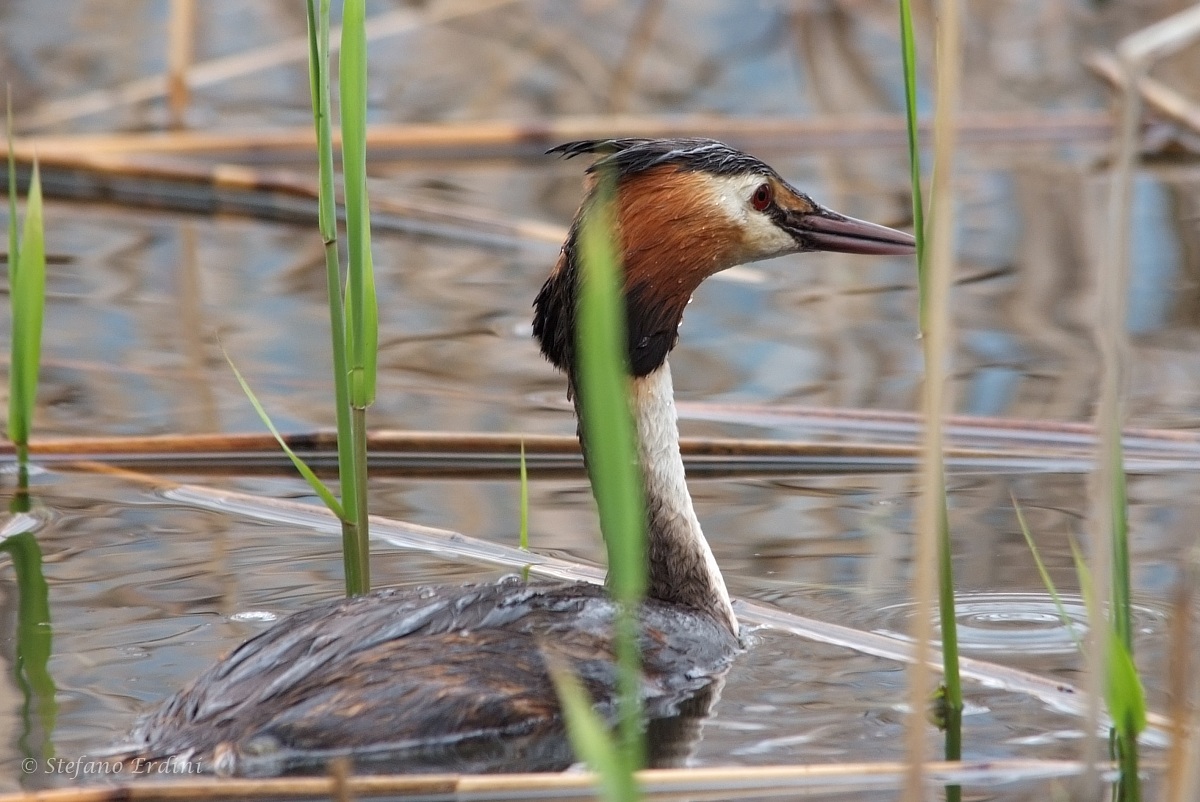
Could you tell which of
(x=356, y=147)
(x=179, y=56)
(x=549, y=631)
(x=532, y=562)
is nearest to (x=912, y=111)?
(x=356, y=147)

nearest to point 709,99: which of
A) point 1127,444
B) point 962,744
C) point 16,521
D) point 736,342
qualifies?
point 736,342

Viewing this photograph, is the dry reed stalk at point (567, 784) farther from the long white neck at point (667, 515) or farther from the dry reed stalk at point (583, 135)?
the dry reed stalk at point (583, 135)

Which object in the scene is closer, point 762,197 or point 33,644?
Answer: point 33,644

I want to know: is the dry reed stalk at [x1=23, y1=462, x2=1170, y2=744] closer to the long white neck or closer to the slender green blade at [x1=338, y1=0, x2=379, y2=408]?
the long white neck

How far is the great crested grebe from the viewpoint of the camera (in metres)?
3.57

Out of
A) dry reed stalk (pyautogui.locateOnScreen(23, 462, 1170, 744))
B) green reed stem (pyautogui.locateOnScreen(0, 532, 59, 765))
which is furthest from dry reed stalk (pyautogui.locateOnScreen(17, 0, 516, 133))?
green reed stem (pyautogui.locateOnScreen(0, 532, 59, 765))

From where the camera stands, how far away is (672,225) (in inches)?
172

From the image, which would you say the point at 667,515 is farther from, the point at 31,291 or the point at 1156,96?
the point at 1156,96

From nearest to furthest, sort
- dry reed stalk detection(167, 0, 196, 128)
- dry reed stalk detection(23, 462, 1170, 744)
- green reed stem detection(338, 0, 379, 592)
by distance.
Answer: green reed stem detection(338, 0, 379, 592) < dry reed stalk detection(23, 462, 1170, 744) < dry reed stalk detection(167, 0, 196, 128)

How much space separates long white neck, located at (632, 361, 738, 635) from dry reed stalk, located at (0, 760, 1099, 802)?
3.60ft

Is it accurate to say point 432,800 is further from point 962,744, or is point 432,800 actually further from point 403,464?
point 403,464

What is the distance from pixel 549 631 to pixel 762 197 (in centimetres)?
122

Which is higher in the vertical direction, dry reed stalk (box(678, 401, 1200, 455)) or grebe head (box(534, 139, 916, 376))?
grebe head (box(534, 139, 916, 376))

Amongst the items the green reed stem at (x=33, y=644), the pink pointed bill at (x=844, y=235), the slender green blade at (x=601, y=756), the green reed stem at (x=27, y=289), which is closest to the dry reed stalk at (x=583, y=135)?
the green reed stem at (x=27, y=289)
